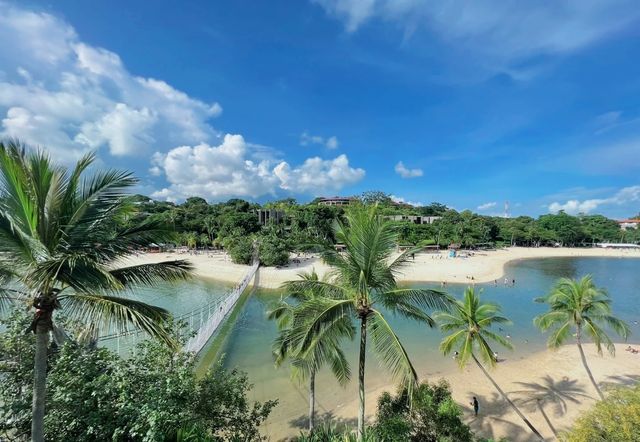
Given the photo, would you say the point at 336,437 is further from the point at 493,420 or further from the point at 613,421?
the point at 493,420

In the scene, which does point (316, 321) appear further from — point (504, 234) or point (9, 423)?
point (504, 234)

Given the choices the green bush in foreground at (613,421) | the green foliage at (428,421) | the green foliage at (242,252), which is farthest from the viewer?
the green foliage at (242,252)

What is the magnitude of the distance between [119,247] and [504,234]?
90883mm

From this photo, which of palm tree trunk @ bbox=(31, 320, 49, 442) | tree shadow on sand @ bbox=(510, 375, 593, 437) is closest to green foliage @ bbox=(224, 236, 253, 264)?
tree shadow on sand @ bbox=(510, 375, 593, 437)

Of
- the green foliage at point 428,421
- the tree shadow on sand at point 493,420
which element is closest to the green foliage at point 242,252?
the tree shadow on sand at point 493,420

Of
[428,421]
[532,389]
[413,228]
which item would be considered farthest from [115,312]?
[413,228]

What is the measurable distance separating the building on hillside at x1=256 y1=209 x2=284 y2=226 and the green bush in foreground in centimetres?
5906

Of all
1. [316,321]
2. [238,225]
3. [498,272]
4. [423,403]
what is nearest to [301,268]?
[238,225]

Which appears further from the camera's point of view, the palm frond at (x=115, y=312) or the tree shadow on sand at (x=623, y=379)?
the tree shadow on sand at (x=623, y=379)

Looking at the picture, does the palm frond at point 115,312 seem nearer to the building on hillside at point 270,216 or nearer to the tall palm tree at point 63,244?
the tall palm tree at point 63,244

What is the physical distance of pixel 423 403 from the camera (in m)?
8.40

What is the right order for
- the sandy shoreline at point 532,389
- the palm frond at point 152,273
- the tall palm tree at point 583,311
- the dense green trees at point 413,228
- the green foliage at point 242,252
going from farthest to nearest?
the dense green trees at point 413,228
the green foliage at point 242,252
the sandy shoreline at point 532,389
the tall palm tree at point 583,311
the palm frond at point 152,273

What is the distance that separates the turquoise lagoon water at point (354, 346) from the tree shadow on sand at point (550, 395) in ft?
10.4

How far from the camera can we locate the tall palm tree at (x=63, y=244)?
3559mm
